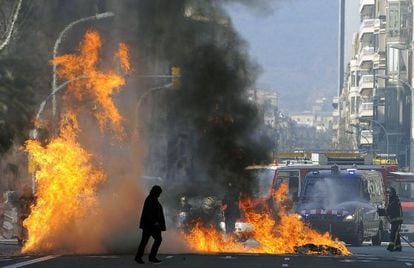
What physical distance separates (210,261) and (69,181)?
182 inches

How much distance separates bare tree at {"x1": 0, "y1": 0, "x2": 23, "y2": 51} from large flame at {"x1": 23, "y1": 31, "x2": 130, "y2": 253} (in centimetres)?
330

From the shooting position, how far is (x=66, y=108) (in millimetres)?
25781

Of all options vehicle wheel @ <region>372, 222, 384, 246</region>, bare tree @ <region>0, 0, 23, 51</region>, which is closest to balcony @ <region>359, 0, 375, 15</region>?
vehicle wheel @ <region>372, 222, 384, 246</region>

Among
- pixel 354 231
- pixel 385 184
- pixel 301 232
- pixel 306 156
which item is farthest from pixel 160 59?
pixel 306 156

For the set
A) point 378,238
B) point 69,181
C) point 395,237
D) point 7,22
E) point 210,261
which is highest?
point 7,22

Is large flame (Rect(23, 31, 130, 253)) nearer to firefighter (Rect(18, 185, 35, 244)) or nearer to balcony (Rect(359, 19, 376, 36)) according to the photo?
firefighter (Rect(18, 185, 35, 244))

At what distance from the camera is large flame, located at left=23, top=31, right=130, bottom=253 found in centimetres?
2273

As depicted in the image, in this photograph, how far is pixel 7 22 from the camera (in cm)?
3148

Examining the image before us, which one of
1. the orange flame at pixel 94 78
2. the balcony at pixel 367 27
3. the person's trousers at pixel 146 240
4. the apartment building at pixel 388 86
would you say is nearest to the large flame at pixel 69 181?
the orange flame at pixel 94 78

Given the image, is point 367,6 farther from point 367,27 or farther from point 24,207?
point 24,207

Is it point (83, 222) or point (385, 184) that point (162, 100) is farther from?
point (385, 184)

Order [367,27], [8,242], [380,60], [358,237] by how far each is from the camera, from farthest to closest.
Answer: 1. [367,27]
2. [380,60]
3. [358,237]
4. [8,242]

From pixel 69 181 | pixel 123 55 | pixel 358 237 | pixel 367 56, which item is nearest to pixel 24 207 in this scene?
pixel 69 181

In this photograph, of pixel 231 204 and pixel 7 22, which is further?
pixel 7 22
